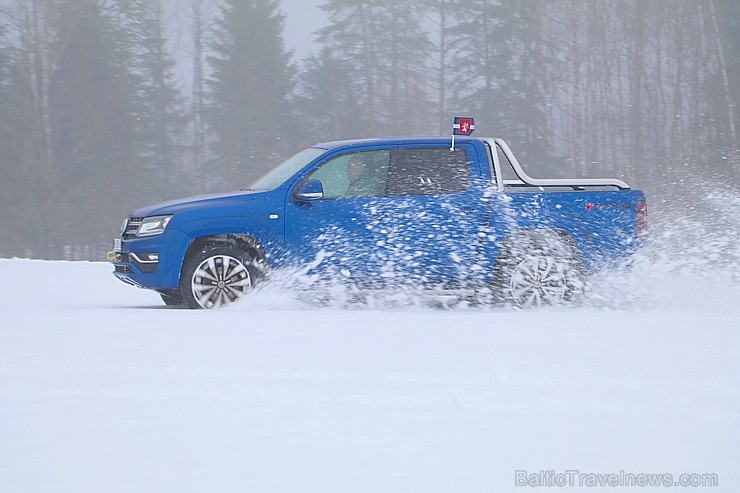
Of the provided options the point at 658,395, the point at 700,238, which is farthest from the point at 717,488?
the point at 700,238

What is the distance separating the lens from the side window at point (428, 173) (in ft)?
29.0

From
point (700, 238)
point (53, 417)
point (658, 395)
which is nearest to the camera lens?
point (53, 417)

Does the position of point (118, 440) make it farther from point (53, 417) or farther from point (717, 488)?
point (717, 488)

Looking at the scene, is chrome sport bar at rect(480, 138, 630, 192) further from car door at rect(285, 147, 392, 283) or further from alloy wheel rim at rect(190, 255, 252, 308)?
alloy wheel rim at rect(190, 255, 252, 308)

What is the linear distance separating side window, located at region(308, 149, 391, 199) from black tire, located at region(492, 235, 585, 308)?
4.45 ft

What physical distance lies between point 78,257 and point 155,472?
36.1 metres

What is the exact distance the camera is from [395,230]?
869 centimetres

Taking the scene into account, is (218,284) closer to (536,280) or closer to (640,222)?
(536,280)

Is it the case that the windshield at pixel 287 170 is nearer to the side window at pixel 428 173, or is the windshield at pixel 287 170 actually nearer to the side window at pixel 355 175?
the side window at pixel 355 175

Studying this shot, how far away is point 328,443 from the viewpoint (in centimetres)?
377

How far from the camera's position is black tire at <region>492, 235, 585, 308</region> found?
8773 millimetres

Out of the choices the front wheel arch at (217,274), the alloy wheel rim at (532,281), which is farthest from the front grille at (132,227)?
the alloy wheel rim at (532,281)

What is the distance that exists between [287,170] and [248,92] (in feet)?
102

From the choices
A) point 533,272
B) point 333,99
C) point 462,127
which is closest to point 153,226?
point 462,127
